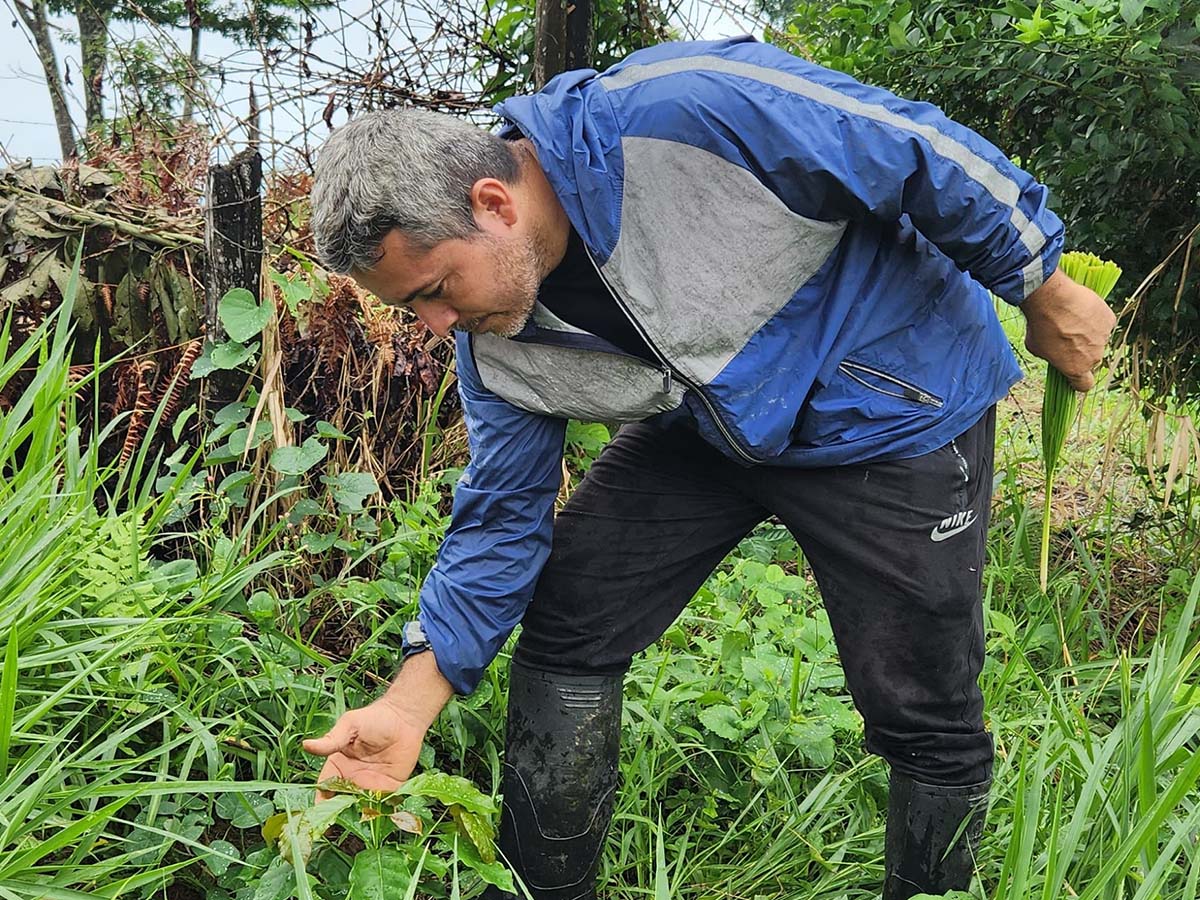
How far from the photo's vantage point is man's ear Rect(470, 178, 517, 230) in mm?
1794

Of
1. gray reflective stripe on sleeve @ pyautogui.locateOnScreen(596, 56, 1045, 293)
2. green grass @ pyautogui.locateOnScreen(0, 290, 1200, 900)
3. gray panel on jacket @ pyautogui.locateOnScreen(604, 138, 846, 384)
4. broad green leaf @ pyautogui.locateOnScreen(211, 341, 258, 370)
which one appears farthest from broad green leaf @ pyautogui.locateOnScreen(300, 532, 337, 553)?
gray reflective stripe on sleeve @ pyautogui.locateOnScreen(596, 56, 1045, 293)

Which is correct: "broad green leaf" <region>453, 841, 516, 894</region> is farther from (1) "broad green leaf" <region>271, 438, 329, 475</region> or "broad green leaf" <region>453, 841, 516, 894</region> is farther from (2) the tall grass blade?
(2) the tall grass blade

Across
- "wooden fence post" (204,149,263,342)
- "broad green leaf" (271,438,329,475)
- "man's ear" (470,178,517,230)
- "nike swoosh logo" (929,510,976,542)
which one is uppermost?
"man's ear" (470,178,517,230)

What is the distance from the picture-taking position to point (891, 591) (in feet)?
6.76

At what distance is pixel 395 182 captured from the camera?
1.74 metres

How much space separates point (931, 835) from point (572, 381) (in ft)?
3.57

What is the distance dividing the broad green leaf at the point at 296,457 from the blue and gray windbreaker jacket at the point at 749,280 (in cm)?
63

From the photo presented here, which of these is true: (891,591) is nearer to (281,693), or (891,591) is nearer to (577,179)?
(577,179)

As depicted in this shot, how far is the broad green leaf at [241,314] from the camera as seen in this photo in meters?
2.83

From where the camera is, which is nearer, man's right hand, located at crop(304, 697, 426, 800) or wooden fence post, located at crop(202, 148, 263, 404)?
man's right hand, located at crop(304, 697, 426, 800)

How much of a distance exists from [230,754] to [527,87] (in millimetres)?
2281

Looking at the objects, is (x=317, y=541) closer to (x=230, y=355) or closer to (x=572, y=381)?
(x=230, y=355)

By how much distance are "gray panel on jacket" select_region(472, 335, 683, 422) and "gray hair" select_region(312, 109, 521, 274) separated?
31 centimetres

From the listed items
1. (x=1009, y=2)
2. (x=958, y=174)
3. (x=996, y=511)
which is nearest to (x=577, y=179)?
(x=958, y=174)
